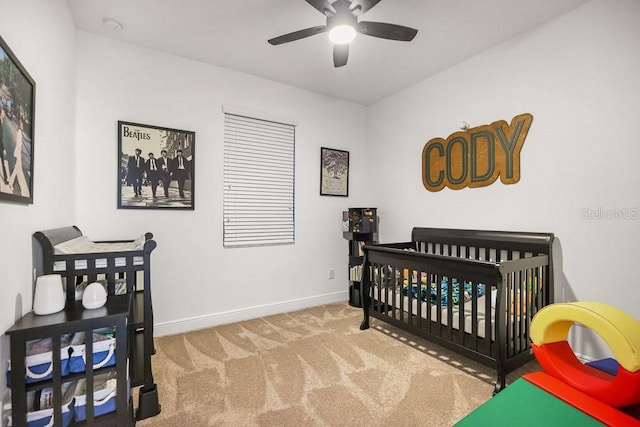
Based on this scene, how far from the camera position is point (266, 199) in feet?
10.2

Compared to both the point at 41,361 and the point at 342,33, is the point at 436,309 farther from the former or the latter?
the point at 41,361

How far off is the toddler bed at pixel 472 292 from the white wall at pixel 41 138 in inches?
87.6

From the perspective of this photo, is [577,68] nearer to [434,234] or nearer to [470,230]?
[470,230]

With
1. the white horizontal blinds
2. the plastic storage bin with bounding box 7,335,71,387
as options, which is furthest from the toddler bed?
the plastic storage bin with bounding box 7,335,71,387

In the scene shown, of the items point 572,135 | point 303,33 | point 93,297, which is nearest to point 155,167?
point 93,297

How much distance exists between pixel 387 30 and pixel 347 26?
0.27 meters

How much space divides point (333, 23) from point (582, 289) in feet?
8.15

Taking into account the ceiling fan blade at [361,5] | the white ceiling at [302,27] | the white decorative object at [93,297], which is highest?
the white ceiling at [302,27]

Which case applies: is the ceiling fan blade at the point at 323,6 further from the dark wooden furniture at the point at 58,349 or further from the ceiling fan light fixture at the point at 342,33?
the dark wooden furniture at the point at 58,349

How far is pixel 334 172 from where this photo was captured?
358cm

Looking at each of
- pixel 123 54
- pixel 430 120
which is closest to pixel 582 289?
pixel 430 120

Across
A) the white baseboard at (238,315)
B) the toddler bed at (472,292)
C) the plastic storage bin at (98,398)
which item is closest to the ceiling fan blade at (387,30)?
the toddler bed at (472,292)

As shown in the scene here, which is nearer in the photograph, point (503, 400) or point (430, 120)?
point (503, 400)

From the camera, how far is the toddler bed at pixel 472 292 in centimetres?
179
